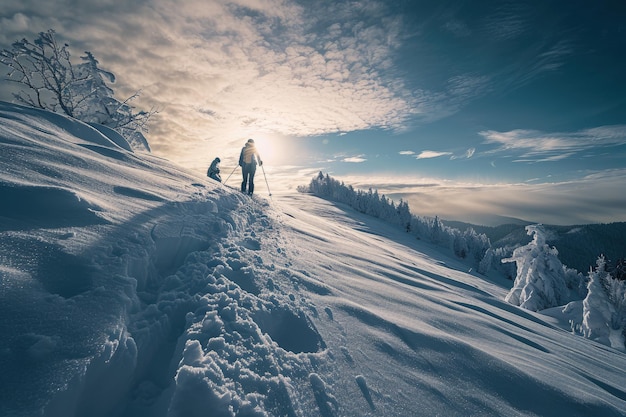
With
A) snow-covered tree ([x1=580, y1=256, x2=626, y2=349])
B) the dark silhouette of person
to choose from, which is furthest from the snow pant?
snow-covered tree ([x1=580, y1=256, x2=626, y2=349])

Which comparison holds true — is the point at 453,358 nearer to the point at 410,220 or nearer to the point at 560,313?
the point at 560,313

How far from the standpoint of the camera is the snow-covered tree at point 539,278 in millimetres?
16109

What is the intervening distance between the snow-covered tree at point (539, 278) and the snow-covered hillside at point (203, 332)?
575 inches

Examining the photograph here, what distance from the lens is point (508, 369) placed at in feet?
9.64

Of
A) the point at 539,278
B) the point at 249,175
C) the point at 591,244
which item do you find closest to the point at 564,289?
the point at 539,278

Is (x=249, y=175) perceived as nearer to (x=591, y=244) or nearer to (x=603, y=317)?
(x=603, y=317)

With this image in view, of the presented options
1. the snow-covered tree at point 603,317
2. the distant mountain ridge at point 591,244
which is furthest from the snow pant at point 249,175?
the distant mountain ridge at point 591,244

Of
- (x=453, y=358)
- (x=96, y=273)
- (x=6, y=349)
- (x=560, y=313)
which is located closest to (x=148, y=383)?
(x=6, y=349)

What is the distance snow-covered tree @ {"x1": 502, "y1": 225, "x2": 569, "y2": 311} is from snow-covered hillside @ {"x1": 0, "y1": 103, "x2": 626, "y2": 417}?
14.6 metres

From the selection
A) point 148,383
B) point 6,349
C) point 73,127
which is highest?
point 73,127

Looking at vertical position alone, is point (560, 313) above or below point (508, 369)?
below

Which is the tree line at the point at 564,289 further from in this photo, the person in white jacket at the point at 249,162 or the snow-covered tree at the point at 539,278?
the person in white jacket at the point at 249,162

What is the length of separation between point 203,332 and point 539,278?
2129 cm

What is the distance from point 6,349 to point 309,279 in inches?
121
